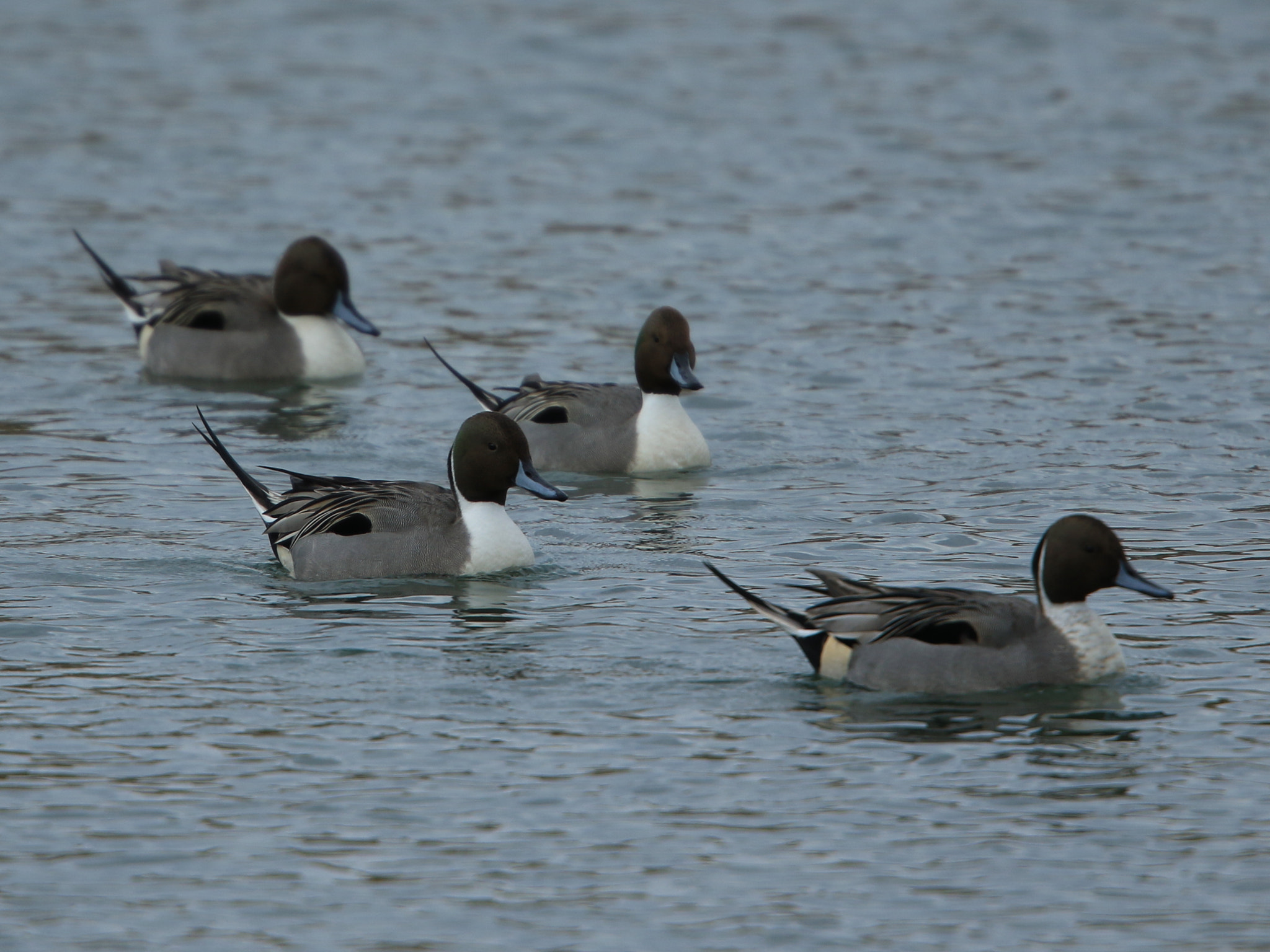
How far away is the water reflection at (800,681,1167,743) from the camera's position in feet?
25.8

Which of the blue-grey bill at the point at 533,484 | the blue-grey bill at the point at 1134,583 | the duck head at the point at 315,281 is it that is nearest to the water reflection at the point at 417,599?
the blue-grey bill at the point at 533,484

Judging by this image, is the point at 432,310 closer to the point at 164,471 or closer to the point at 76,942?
the point at 164,471

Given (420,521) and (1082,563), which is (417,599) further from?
(1082,563)

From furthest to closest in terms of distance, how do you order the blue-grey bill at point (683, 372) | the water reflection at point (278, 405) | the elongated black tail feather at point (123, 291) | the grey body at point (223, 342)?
the elongated black tail feather at point (123, 291) → the grey body at point (223, 342) → the water reflection at point (278, 405) → the blue-grey bill at point (683, 372)

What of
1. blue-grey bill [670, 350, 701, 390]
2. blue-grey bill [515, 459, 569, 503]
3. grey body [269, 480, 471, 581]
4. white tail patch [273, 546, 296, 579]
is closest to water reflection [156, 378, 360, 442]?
blue-grey bill [670, 350, 701, 390]

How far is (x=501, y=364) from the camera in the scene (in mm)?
14914

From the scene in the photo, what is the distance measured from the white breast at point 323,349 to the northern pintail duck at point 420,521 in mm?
4744

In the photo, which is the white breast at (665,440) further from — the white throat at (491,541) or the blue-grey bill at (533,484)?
the white throat at (491,541)

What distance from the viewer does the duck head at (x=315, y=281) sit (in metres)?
14.9

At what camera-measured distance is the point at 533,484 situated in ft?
33.3

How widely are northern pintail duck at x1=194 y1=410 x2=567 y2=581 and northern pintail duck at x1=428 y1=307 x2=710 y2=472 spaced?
202 cm

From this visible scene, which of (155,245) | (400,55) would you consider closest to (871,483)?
(155,245)

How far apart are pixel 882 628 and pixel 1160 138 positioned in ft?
48.1

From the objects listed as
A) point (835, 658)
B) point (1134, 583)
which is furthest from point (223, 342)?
point (1134, 583)
